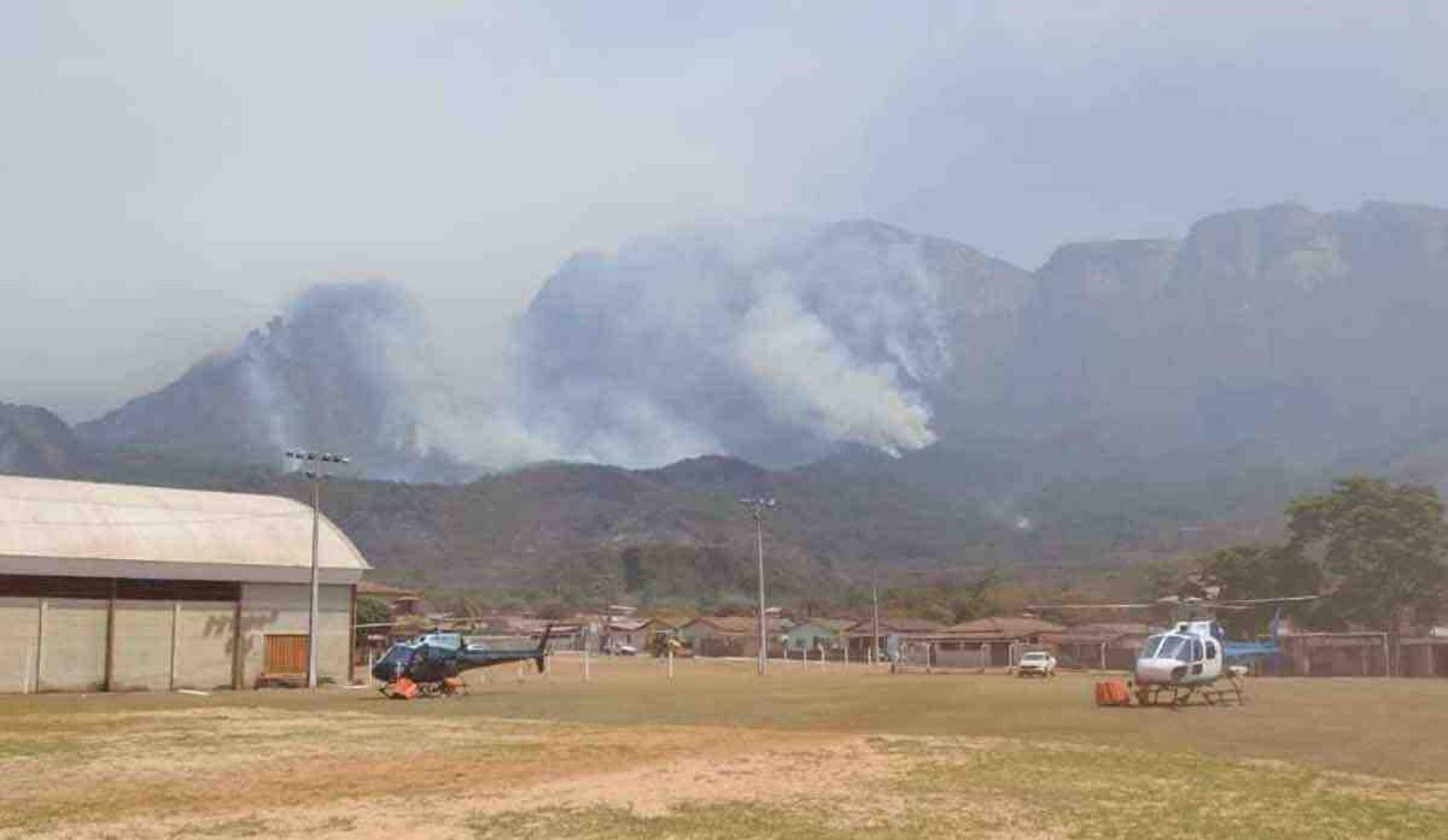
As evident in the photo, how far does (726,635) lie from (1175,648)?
4485 inches

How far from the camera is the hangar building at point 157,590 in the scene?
5656 centimetres

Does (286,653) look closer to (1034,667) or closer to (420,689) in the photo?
(420,689)

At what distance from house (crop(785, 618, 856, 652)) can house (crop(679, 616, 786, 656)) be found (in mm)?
1941

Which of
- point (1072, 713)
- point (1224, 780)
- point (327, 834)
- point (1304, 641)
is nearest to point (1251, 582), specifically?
point (1304, 641)

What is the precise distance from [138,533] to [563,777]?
4722 cm

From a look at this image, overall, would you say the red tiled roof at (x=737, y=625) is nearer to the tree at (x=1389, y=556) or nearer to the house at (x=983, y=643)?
the house at (x=983, y=643)

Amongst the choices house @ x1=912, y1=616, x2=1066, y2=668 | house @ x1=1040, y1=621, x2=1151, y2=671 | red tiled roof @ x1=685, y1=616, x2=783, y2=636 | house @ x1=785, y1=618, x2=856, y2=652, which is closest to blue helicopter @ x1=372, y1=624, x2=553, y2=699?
house @ x1=1040, y1=621, x2=1151, y2=671

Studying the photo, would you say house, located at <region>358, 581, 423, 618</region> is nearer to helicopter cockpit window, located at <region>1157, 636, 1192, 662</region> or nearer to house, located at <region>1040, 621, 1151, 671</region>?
house, located at <region>1040, 621, 1151, 671</region>

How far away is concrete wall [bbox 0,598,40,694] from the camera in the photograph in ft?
179

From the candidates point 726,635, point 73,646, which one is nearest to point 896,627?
point 726,635

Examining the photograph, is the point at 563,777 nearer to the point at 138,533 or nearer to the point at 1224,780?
the point at 1224,780

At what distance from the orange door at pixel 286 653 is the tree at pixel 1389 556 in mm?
77464

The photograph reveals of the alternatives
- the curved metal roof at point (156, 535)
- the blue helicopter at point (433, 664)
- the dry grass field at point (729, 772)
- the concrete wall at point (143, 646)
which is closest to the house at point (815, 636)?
the curved metal roof at point (156, 535)

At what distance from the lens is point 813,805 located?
1838 centimetres
